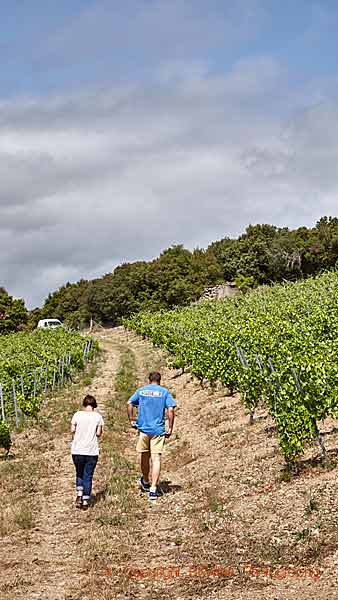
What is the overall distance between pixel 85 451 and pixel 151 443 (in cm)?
92

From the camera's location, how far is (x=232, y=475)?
1110cm

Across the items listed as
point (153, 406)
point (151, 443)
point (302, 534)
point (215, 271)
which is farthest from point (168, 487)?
point (215, 271)

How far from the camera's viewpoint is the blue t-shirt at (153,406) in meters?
10.3

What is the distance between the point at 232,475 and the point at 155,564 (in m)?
3.76

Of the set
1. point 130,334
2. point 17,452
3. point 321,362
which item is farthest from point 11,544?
point 130,334

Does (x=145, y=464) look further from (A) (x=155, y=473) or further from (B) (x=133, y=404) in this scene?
(B) (x=133, y=404)

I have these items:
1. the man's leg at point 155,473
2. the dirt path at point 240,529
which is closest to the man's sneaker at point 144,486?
the dirt path at point 240,529

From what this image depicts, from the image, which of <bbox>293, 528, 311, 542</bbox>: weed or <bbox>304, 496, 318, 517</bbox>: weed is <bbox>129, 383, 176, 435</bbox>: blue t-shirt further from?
<bbox>293, 528, 311, 542</bbox>: weed

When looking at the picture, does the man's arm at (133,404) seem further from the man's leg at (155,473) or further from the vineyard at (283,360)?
the vineyard at (283,360)

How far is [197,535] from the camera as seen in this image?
8422 mm

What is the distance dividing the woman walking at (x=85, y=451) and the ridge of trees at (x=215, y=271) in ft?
193

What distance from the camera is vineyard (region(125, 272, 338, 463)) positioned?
33.4ft

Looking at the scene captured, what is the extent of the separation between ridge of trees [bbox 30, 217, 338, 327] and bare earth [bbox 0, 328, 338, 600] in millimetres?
57248

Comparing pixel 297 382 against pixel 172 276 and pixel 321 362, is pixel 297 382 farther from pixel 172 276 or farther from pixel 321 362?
pixel 172 276
